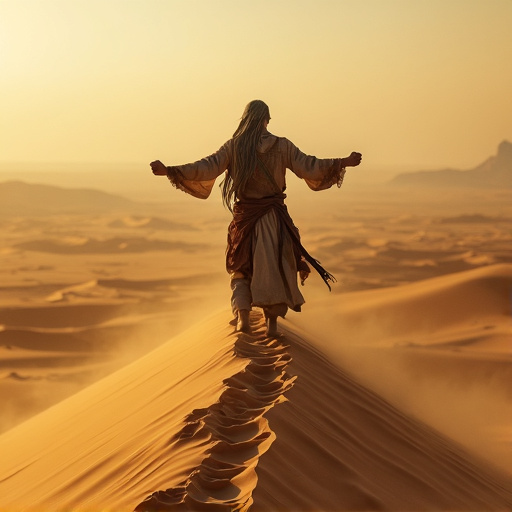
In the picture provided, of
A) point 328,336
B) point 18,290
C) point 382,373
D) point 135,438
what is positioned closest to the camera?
point 135,438

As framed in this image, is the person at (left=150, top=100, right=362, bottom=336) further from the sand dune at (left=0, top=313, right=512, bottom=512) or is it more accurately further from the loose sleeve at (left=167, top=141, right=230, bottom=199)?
the sand dune at (left=0, top=313, right=512, bottom=512)

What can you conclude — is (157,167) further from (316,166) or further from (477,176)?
(477,176)

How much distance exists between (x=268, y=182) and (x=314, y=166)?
0.38 m

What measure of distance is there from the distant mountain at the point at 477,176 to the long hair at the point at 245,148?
9236 centimetres

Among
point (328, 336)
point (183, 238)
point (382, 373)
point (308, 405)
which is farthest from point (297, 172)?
point (183, 238)

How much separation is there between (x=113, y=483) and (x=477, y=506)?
228 centimetres

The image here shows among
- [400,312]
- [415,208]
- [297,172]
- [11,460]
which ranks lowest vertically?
[415,208]

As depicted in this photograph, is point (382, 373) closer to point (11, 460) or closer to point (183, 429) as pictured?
point (11, 460)

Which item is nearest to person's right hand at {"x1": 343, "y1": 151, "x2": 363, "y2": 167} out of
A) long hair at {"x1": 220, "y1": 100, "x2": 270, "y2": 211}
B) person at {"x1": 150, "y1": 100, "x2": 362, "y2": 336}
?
person at {"x1": 150, "y1": 100, "x2": 362, "y2": 336}

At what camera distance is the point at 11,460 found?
6867 mm

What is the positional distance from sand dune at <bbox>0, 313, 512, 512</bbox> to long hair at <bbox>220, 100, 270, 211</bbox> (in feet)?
3.91

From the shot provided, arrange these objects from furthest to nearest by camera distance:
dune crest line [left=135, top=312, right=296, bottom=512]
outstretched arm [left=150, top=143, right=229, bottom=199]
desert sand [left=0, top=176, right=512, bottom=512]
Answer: outstretched arm [left=150, top=143, right=229, bottom=199] → desert sand [left=0, top=176, right=512, bottom=512] → dune crest line [left=135, top=312, right=296, bottom=512]

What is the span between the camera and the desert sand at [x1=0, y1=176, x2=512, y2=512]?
14.9 ft

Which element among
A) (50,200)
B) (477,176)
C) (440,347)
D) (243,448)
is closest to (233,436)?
(243,448)
